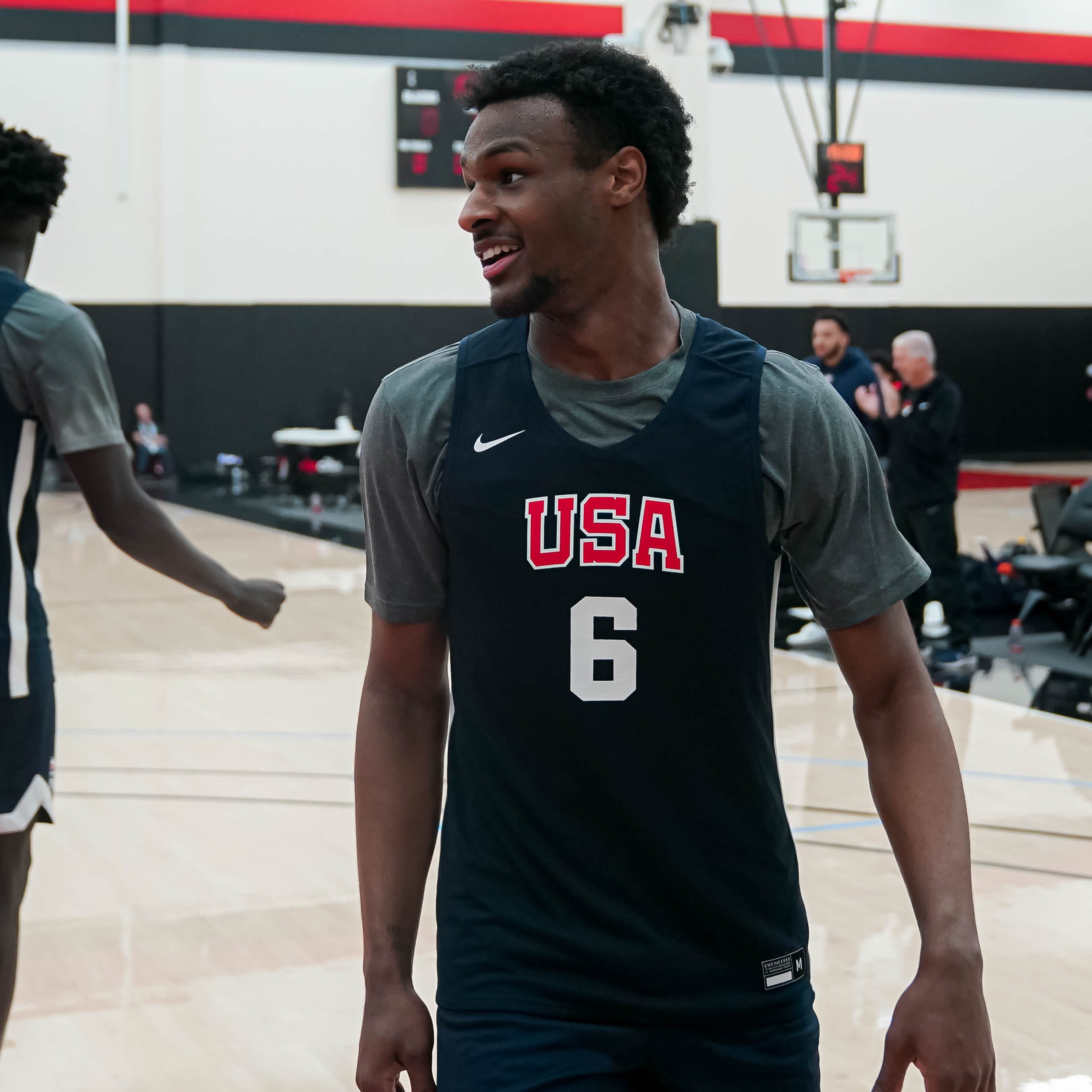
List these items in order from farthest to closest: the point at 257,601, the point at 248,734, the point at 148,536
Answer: the point at 248,734, the point at 257,601, the point at 148,536

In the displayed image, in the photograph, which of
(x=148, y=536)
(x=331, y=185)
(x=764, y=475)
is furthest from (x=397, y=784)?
(x=331, y=185)

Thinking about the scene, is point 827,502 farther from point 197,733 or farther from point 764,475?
point 197,733

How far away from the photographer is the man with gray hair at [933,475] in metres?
7.58

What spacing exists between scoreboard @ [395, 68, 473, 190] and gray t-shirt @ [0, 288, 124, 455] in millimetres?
14530

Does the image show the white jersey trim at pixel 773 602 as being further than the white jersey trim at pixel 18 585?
No

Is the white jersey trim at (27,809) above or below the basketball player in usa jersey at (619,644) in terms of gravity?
below

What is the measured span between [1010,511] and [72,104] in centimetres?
1002

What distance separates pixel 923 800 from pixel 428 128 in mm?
16191

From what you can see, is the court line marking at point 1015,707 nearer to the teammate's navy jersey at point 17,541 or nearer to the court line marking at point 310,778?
the court line marking at point 310,778

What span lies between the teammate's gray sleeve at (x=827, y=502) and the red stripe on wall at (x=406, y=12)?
52.6 feet

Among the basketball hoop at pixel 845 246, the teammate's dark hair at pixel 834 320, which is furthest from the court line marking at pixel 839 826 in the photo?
the basketball hoop at pixel 845 246

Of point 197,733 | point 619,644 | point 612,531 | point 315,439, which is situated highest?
point 612,531

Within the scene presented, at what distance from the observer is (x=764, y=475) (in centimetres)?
150

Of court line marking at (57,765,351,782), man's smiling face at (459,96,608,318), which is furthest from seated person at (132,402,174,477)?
man's smiling face at (459,96,608,318)
